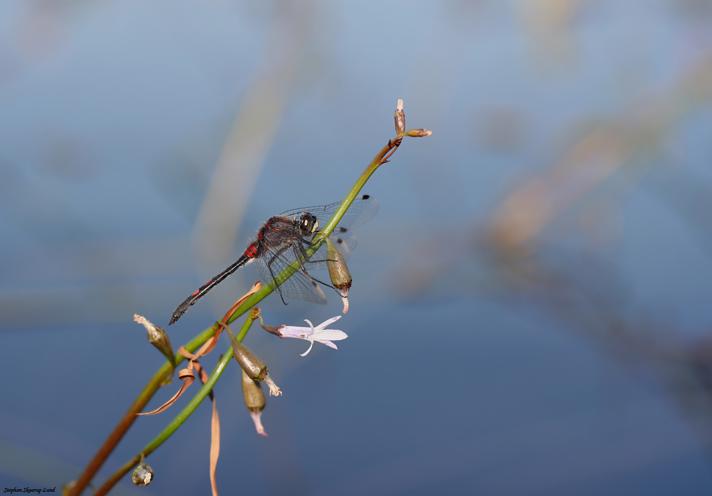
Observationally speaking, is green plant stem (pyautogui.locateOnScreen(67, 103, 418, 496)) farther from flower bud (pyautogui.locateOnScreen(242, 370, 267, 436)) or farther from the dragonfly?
the dragonfly

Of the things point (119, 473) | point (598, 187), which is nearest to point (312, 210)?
point (119, 473)

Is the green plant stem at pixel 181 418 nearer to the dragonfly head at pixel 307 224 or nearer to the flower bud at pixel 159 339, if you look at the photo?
the flower bud at pixel 159 339

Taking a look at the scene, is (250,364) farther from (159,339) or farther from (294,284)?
(294,284)

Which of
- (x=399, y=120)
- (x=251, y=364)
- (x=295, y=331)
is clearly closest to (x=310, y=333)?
(x=295, y=331)

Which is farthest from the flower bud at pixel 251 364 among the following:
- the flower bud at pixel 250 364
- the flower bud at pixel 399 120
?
the flower bud at pixel 399 120

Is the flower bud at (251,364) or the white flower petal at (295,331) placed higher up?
the white flower petal at (295,331)

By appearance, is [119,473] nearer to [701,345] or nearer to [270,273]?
[270,273]
